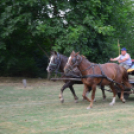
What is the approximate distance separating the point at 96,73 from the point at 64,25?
29.9ft

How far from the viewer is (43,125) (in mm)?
6879

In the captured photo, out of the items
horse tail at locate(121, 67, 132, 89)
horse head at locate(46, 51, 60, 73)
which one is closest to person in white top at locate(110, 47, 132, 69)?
horse tail at locate(121, 67, 132, 89)

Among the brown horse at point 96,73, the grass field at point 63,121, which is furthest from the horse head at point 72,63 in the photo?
the grass field at point 63,121

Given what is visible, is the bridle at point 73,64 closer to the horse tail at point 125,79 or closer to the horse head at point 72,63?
the horse head at point 72,63

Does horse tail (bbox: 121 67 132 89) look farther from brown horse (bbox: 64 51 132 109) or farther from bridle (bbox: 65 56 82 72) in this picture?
bridle (bbox: 65 56 82 72)

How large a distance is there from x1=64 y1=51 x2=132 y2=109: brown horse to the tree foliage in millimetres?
6202

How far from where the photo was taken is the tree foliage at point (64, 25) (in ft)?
57.4

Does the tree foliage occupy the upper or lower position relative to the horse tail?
upper

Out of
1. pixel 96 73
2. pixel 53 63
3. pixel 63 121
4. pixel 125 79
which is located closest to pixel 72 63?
pixel 96 73

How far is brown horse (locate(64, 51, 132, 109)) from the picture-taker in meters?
9.86

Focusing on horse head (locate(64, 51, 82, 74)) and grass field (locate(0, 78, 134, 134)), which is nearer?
grass field (locate(0, 78, 134, 134))

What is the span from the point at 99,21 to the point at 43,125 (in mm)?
12375

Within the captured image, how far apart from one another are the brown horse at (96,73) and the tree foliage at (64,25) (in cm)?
620

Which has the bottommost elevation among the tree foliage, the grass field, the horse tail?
the grass field
